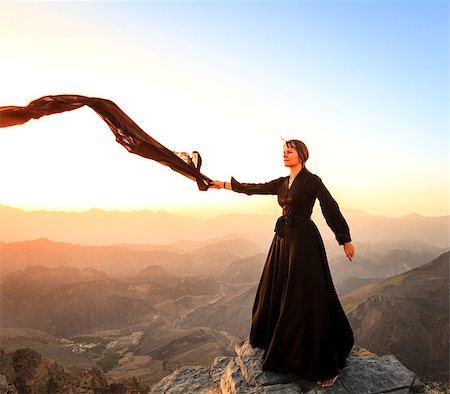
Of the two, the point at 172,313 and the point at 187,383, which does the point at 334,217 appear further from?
the point at 172,313

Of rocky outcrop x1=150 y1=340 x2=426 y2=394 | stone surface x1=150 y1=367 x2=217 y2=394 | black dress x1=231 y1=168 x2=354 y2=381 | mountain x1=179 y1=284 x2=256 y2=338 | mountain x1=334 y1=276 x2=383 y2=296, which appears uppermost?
black dress x1=231 y1=168 x2=354 y2=381

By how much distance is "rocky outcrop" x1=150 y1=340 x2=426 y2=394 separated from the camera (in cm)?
339

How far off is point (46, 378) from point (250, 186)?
97.3 feet

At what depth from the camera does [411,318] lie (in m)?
48.6

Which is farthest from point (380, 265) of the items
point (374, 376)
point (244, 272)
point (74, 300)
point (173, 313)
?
point (374, 376)

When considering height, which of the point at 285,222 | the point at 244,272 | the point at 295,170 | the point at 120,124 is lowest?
the point at 244,272

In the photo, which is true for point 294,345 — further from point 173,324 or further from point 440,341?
point 173,324

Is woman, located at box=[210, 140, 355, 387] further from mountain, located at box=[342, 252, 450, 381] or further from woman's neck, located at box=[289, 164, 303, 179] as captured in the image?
mountain, located at box=[342, 252, 450, 381]

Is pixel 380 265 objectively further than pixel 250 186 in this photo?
Yes

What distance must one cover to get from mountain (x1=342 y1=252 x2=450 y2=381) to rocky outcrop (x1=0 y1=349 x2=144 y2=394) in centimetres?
3570

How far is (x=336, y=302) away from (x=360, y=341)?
53.5 metres

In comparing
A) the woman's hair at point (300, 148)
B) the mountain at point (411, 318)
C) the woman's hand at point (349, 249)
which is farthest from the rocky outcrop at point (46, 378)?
the mountain at point (411, 318)

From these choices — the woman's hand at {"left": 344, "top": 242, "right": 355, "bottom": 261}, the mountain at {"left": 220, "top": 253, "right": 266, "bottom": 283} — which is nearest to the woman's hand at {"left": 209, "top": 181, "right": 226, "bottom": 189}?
the woman's hand at {"left": 344, "top": 242, "right": 355, "bottom": 261}

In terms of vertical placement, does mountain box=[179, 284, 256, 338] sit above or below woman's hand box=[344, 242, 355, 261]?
below
